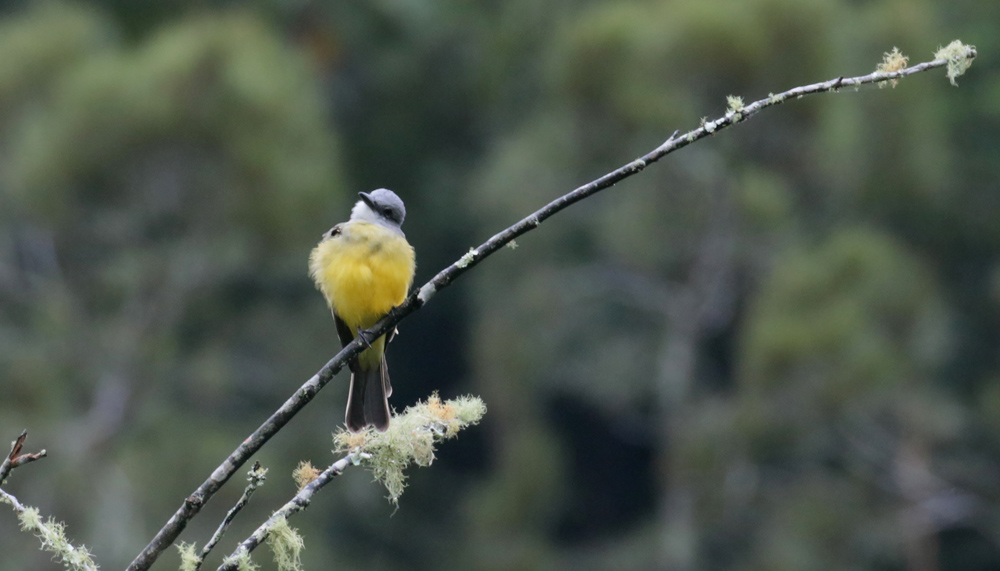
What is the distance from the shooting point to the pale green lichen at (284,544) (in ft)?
9.04

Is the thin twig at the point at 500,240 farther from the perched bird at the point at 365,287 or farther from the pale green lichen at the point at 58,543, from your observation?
the perched bird at the point at 365,287

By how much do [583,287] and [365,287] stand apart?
19.4 m

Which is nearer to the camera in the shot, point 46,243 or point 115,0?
point 46,243

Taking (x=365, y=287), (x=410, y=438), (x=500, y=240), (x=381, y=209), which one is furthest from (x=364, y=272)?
(x=500, y=240)

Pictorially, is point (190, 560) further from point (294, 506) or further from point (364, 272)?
point (364, 272)

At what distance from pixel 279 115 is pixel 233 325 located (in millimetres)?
5061

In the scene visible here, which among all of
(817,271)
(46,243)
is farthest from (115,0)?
(817,271)

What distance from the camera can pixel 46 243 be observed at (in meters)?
21.5

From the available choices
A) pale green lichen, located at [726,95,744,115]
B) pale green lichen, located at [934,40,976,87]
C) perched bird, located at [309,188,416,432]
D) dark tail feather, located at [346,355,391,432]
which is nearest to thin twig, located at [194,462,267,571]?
pale green lichen, located at [726,95,744,115]

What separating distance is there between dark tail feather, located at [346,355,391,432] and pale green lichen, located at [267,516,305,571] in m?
2.23

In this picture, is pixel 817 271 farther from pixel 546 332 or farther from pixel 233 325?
pixel 233 325

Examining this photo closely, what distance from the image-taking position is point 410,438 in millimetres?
3094

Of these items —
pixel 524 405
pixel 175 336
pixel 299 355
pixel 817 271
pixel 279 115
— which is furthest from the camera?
pixel 524 405

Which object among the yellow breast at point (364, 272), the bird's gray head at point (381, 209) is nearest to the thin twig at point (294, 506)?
the yellow breast at point (364, 272)
